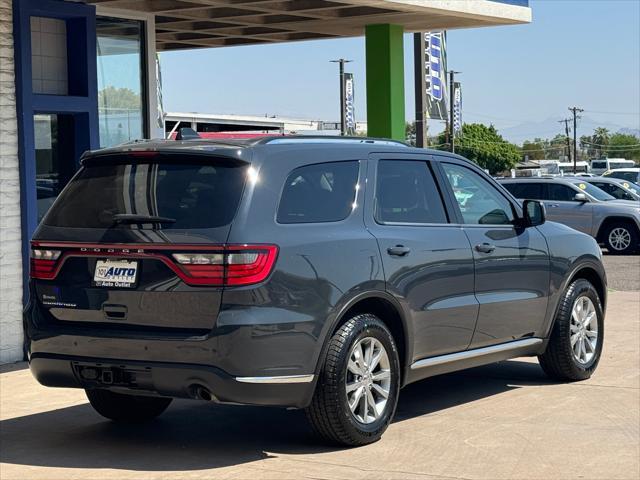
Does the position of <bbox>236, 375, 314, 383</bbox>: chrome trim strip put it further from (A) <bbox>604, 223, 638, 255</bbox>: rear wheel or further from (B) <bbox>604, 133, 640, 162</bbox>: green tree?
(B) <bbox>604, 133, 640, 162</bbox>: green tree

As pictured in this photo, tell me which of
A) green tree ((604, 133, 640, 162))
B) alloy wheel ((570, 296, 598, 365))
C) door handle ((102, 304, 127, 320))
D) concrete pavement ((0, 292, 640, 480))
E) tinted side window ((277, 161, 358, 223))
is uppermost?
green tree ((604, 133, 640, 162))

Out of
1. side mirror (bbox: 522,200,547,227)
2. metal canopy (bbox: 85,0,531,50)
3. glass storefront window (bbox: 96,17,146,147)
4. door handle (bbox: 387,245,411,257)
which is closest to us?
door handle (bbox: 387,245,411,257)

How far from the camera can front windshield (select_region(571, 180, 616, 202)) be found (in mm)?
25016

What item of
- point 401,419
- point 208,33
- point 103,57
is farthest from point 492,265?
point 208,33

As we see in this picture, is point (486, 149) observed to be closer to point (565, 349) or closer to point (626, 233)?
point (626, 233)

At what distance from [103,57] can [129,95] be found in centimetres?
57

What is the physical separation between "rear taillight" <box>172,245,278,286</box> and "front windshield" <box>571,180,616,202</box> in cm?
1950

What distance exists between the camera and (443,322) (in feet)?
25.2

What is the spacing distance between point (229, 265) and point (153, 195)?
711mm

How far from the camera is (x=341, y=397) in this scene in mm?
6727

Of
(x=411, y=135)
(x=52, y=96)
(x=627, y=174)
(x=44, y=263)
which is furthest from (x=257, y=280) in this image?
(x=411, y=135)

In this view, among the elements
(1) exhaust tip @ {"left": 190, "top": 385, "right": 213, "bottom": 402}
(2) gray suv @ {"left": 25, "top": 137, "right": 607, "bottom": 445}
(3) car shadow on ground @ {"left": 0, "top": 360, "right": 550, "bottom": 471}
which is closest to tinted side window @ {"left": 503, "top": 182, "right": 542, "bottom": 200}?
(3) car shadow on ground @ {"left": 0, "top": 360, "right": 550, "bottom": 471}

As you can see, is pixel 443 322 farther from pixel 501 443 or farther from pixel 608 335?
pixel 608 335

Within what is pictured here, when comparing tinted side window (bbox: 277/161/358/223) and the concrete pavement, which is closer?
the concrete pavement
